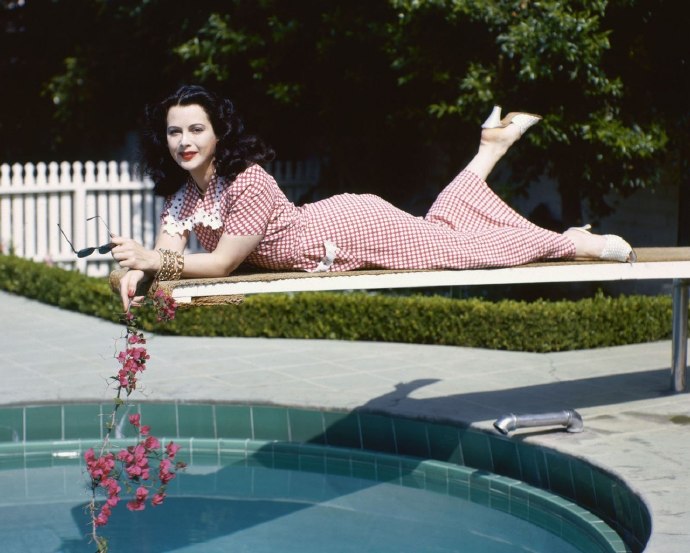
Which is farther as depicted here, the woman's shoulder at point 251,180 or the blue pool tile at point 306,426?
the blue pool tile at point 306,426

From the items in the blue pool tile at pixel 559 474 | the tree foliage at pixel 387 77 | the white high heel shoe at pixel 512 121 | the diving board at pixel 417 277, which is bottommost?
the blue pool tile at pixel 559 474

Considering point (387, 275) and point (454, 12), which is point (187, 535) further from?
point (454, 12)

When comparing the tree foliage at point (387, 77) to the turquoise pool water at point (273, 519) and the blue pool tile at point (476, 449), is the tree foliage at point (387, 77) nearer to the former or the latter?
the blue pool tile at point (476, 449)

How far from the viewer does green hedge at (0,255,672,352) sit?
7477 millimetres

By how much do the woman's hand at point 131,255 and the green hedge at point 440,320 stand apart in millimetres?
4034

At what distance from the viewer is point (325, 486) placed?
5504 millimetres

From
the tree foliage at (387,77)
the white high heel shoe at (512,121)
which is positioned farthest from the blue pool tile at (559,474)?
the tree foliage at (387,77)

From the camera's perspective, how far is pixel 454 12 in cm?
810

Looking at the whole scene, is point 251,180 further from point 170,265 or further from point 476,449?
point 476,449

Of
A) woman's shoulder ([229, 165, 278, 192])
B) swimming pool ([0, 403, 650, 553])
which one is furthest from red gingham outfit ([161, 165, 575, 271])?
swimming pool ([0, 403, 650, 553])

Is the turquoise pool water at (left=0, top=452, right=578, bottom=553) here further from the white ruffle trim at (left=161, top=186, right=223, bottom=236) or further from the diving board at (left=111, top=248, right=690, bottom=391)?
the white ruffle trim at (left=161, top=186, right=223, bottom=236)

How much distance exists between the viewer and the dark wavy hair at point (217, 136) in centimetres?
412

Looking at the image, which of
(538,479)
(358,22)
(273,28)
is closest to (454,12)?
(358,22)

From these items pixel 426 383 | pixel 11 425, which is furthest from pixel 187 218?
pixel 426 383
